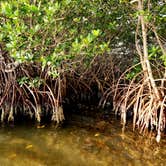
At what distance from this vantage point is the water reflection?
154 inches

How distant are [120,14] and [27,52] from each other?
80.4 inches

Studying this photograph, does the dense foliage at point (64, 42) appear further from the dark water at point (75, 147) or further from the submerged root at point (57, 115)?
the dark water at point (75, 147)

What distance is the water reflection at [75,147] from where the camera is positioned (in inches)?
154

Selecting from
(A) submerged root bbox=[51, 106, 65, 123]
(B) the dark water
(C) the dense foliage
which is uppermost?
(C) the dense foliage

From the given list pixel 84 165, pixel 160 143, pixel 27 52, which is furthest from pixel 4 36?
pixel 160 143

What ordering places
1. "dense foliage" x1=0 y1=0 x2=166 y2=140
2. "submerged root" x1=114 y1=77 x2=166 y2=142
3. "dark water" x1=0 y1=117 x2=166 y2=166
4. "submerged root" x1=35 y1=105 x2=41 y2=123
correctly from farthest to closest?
"submerged root" x1=35 y1=105 x2=41 y2=123 → "submerged root" x1=114 y1=77 x2=166 y2=142 → "dense foliage" x1=0 y1=0 x2=166 y2=140 → "dark water" x1=0 y1=117 x2=166 y2=166

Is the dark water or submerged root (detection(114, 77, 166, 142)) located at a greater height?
submerged root (detection(114, 77, 166, 142))

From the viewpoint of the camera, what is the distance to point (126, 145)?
4.47m

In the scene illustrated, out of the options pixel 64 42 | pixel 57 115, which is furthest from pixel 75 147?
pixel 64 42

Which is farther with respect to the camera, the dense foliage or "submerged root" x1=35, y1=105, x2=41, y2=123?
"submerged root" x1=35, y1=105, x2=41, y2=123

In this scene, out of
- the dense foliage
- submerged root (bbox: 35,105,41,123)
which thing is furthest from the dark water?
the dense foliage

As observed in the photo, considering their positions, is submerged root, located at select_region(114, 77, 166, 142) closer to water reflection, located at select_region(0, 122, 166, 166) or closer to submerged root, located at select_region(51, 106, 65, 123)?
water reflection, located at select_region(0, 122, 166, 166)

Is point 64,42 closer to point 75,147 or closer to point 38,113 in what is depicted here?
point 38,113

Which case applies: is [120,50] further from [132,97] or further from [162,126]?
[162,126]
